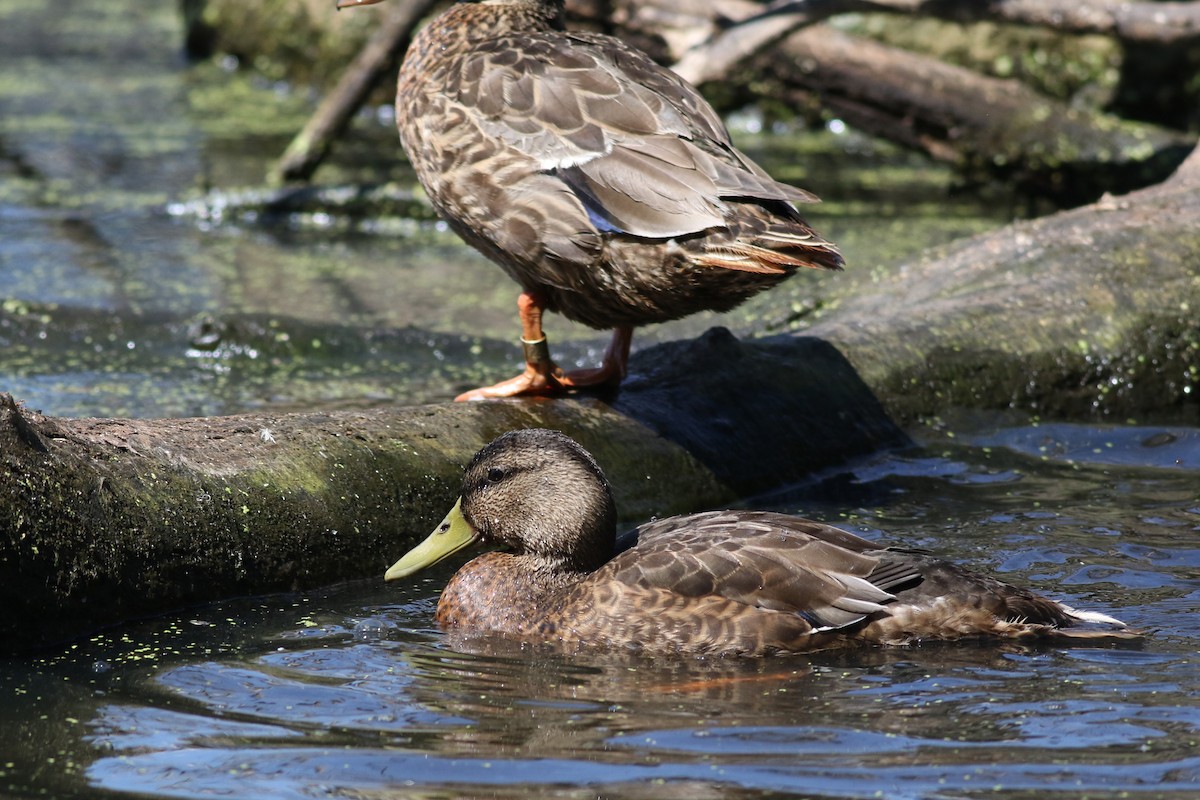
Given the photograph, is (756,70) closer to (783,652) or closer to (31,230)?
(31,230)

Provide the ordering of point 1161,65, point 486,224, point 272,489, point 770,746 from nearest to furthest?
point 770,746 < point 272,489 < point 486,224 < point 1161,65

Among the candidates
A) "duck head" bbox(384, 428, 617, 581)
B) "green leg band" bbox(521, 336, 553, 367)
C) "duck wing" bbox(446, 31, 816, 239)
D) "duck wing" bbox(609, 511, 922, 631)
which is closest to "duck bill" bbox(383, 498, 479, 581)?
"duck head" bbox(384, 428, 617, 581)

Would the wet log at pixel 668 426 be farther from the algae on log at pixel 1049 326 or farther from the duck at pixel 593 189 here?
the duck at pixel 593 189

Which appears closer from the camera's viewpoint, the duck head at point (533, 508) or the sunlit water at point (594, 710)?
the sunlit water at point (594, 710)

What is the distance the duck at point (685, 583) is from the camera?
179 inches

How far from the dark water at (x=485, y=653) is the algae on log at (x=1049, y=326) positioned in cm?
27

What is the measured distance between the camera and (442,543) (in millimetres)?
5055

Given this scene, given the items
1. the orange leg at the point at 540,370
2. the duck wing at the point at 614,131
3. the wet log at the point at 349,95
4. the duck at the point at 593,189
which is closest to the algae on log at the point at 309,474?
the orange leg at the point at 540,370

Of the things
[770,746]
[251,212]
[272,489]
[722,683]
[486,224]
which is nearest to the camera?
[770,746]

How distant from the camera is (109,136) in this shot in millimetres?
13812

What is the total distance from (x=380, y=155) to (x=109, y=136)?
2368 mm

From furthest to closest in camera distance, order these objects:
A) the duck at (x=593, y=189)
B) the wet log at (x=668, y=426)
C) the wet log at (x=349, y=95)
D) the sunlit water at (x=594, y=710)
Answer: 1. the wet log at (x=349, y=95)
2. the duck at (x=593, y=189)
3. the wet log at (x=668, y=426)
4. the sunlit water at (x=594, y=710)

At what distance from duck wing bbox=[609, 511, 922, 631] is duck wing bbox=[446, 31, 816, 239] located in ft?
3.64

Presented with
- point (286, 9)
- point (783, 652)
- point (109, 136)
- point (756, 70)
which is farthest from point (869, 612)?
point (286, 9)
